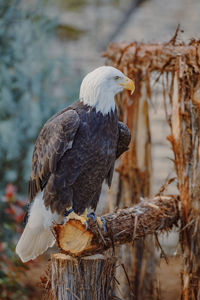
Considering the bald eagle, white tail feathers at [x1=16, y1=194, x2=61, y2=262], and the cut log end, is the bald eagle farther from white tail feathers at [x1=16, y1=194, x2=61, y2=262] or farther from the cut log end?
the cut log end

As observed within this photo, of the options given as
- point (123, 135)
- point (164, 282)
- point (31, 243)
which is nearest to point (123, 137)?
point (123, 135)

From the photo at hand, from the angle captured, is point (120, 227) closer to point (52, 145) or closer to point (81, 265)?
point (81, 265)

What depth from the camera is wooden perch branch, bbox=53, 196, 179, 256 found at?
2303mm

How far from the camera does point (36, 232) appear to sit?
9.28 ft

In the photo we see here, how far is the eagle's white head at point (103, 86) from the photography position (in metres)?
2.42

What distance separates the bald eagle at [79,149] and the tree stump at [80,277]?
277mm

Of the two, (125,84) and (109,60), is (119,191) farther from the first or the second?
(125,84)

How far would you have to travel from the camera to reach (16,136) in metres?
4.80

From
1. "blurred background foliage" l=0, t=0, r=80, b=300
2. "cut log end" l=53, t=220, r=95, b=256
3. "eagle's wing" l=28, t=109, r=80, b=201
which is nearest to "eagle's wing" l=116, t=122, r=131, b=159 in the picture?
"eagle's wing" l=28, t=109, r=80, b=201

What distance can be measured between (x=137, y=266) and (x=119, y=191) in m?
0.61

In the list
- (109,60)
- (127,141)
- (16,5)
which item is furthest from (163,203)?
(16,5)

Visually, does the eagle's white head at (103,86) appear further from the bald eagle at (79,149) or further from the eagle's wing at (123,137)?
the eagle's wing at (123,137)

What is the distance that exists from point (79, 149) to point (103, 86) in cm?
38

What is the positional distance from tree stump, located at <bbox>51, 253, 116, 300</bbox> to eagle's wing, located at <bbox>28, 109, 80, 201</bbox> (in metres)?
0.54
